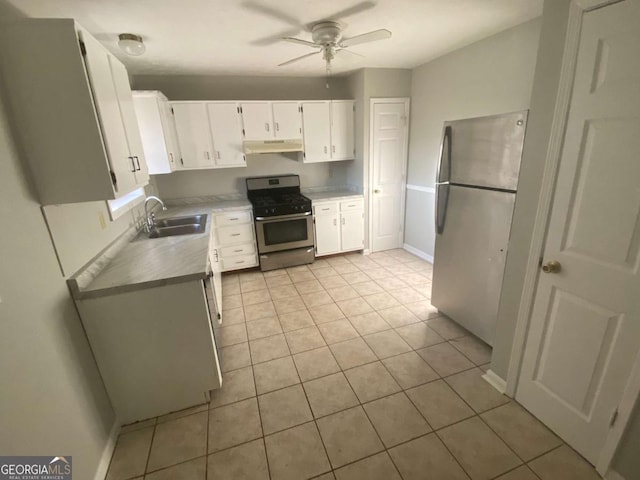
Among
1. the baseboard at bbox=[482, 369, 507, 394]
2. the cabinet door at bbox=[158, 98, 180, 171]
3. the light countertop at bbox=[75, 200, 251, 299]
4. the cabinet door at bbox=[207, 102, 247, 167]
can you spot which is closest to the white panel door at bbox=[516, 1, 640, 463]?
the baseboard at bbox=[482, 369, 507, 394]

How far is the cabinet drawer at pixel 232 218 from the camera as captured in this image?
3629 mm

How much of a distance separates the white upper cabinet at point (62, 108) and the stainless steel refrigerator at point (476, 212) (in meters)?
2.25

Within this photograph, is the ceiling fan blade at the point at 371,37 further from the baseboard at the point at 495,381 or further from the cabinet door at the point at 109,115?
the baseboard at the point at 495,381

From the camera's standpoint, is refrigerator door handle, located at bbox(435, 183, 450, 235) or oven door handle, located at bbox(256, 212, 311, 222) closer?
refrigerator door handle, located at bbox(435, 183, 450, 235)

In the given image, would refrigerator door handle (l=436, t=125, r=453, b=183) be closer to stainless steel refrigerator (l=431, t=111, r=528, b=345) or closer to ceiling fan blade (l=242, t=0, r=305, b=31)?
stainless steel refrigerator (l=431, t=111, r=528, b=345)

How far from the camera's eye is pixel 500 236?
2.02 m

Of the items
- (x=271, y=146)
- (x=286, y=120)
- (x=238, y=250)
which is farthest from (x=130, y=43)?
(x=238, y=250)

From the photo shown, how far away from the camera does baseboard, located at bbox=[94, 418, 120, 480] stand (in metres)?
1.48

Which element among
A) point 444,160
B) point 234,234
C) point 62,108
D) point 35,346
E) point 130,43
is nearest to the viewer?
point 35,346

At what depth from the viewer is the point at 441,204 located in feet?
8.00

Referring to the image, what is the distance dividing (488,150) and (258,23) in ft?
6.16

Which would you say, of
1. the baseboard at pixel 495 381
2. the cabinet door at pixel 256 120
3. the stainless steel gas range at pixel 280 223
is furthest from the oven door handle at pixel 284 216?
the baseboard at pixel 495 381

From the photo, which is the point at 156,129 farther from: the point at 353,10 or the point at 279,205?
the point at 353,10

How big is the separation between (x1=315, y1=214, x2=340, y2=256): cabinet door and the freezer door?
1753 mm
